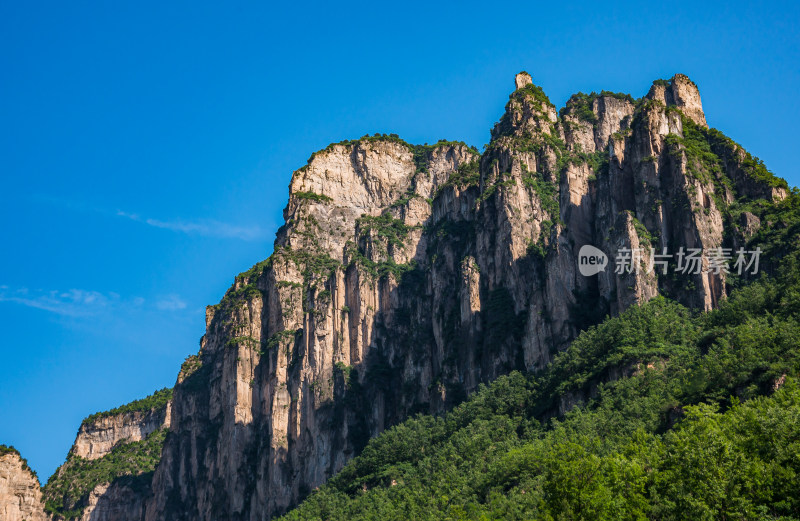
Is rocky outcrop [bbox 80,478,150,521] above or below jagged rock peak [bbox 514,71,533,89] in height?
below

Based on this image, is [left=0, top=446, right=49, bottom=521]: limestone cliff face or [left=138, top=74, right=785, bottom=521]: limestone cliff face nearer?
[left=138, top=74, right=785, bottom=521]: limestone cliff face

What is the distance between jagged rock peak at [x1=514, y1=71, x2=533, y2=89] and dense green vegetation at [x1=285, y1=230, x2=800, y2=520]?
58.1 m

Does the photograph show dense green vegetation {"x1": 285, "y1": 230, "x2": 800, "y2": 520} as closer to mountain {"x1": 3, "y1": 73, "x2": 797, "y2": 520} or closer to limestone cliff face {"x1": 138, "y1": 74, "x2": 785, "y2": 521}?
mountain {"x1": 3, "y1": 73, "x2": 797, "y2": 520}

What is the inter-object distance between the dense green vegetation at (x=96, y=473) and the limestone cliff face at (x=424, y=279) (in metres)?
12.1

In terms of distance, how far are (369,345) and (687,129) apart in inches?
2017

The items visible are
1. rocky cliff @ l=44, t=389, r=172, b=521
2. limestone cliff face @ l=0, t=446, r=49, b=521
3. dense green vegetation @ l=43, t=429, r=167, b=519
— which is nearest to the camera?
limestone cliff face @ l=0, t=446, r=49, b=521

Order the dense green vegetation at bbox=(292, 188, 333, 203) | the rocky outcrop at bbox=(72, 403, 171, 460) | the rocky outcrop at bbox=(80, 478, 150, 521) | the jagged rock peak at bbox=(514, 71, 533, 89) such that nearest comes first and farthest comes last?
1. the jagged rock peak at bbox=(514, 71, 533, 89)
2. the dense green vegetation at bbox=(292, 188, 333, 203)
3. the rocky outcrop at bbox=(80, 478, 150, 521)
4. the rocky outcrop at bbox=(72, 403, 171, 460)

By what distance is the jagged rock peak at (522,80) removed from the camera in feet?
532

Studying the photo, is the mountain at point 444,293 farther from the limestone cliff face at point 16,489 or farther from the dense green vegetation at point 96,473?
the limestone cliff face at point 16,489

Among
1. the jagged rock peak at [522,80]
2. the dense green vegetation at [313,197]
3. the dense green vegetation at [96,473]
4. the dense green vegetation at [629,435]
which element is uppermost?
the jagged rock peak at [522,80]

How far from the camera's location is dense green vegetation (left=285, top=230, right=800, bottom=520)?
6169cm

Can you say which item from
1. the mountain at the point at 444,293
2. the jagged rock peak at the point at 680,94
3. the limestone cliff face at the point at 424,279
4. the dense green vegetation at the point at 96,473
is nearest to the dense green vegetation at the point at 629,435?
the mountain at the point at 444,293

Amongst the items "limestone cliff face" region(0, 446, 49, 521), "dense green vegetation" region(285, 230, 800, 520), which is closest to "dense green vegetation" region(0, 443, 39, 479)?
"limestone cliff face" region(0, 446, 49, 521)

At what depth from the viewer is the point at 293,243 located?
167 m
